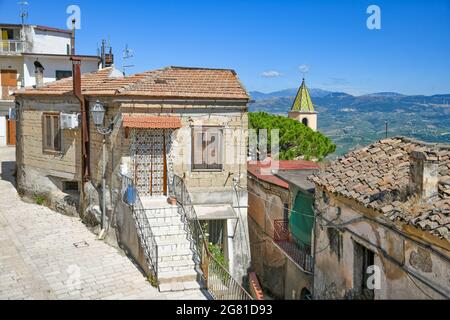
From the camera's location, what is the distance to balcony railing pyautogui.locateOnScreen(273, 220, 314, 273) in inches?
579

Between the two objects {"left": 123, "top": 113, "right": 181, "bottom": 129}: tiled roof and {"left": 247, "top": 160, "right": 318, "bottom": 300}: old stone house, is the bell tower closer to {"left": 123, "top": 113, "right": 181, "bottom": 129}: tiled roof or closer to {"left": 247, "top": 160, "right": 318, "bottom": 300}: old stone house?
{"left": 247, "top": 160, "right": 318, "bottom": 300}: old stone house

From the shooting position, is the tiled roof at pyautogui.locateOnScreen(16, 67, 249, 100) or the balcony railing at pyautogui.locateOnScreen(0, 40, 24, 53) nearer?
the tiled roof at pyautogui.locateOnScreen(16, 67, 249, 100)

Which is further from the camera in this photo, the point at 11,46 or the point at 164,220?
the point at 11,46

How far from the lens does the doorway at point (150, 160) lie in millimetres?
15375

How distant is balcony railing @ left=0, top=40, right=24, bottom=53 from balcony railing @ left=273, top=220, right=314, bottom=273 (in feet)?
91.3

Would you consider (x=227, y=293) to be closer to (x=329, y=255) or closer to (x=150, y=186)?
(x=329, y=255)

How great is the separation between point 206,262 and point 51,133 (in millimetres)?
9382

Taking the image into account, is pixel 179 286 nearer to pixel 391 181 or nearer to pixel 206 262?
pixel 206 262

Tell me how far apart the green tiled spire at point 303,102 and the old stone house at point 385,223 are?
38797 millimetres

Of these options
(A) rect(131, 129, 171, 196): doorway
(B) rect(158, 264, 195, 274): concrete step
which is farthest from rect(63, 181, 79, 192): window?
(B) rect(158, 264, 195, 274): concrete step

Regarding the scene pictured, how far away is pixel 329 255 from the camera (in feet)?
42.0

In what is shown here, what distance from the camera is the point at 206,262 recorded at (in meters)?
11.9

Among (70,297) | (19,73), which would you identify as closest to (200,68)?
(70,297)

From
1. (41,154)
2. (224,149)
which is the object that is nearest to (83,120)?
(41,154)
